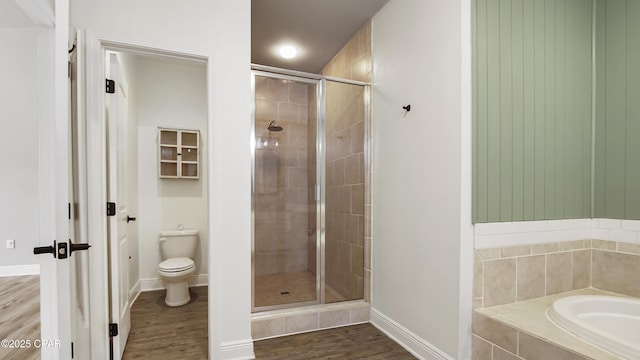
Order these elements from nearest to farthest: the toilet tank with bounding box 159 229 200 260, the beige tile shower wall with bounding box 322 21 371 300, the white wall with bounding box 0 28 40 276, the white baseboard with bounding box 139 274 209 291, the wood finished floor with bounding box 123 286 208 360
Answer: the white wall with bounding box 0 28 40 276 → the wood finished floor with bounding box 123 286 208 360 → the beige tile shower wall with bounding box 322 21 371 300 → the toilet tank with bounding box 159 229 200 260 → the white baseboard with bounding box 139 274 209 291

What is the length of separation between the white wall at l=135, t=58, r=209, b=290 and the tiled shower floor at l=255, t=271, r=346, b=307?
59.0 inches

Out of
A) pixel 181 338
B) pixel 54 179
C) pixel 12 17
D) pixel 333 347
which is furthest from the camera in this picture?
pixel 181 338

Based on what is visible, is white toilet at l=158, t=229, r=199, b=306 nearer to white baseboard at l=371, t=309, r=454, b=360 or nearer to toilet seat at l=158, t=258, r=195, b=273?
toilet seat at l=158, t=258, r=195, b=273

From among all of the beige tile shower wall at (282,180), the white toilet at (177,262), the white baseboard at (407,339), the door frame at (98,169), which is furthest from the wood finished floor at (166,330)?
the white baseboard at (407,339)

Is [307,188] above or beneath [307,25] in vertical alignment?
beneath

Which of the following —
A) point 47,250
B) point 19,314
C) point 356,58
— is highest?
point 356,58

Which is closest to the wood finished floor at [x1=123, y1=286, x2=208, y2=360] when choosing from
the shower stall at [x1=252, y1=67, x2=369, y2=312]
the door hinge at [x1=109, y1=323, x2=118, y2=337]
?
the door hinge at [x1=109, y1=323, x2=118, y2=337]

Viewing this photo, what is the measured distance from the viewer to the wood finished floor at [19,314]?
193cm

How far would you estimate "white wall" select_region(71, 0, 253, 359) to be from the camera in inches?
81.4

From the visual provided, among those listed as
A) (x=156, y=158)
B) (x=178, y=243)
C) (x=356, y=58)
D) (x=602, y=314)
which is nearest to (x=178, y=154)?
(x=156, y=158)

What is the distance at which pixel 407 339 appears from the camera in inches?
90.6

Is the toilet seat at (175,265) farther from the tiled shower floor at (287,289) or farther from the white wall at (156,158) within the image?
the tiled shower floor at (287,289)

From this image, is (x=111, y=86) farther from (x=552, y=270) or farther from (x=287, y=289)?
(x=552, y=270)

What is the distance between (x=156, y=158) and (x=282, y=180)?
1887 mm
